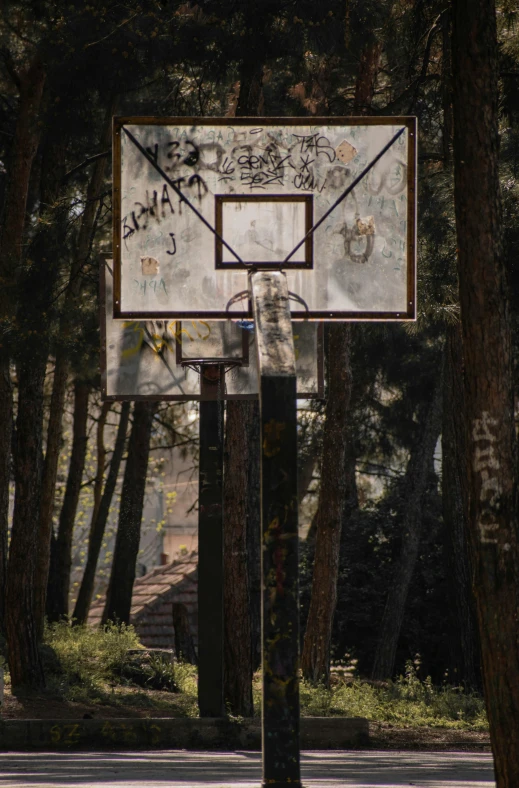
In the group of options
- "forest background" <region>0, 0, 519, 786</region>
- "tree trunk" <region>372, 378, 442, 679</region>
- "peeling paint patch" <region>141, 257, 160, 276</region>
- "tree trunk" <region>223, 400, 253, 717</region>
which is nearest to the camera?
"forest background" <region>0, 0, 519, 786</region>

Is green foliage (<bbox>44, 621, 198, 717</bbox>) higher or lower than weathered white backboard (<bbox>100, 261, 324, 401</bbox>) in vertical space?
lower

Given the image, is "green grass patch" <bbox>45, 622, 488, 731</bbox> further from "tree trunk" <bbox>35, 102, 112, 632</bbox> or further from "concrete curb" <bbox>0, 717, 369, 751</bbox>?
"concrete curb" <bbox>0, 717, 369, 751</bbox>

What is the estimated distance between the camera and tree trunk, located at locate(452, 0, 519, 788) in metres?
8.14

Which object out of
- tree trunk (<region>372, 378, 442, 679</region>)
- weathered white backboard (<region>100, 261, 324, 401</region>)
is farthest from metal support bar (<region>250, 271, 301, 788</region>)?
tree trunk (<region>372, 378, 442, 679</region>)

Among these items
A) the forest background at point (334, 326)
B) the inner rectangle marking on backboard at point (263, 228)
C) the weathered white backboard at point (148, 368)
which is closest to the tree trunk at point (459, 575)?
the forest background at point (334, 326)

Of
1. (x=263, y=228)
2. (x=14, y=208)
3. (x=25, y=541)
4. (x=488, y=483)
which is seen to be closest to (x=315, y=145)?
(x=263, y=228)

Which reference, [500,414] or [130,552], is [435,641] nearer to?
[130,552]

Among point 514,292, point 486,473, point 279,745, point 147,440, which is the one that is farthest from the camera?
point 147,440

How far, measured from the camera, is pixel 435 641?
24578 mm

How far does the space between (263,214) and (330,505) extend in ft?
36.1

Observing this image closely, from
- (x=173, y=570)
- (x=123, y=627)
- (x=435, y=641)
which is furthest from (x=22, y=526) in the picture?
(x=173, y=570)

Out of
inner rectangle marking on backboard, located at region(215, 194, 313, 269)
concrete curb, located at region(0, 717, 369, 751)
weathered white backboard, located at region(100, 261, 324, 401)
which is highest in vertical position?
inner rectangle marking on backboard, located at region(215, 194, 313, 269)

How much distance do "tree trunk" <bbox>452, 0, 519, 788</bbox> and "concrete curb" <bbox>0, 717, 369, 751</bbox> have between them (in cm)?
410

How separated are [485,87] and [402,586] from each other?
1652 cm
